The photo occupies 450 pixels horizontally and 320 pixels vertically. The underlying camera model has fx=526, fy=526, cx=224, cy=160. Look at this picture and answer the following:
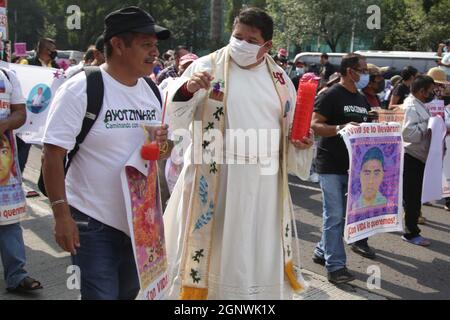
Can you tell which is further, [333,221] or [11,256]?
[333,221]

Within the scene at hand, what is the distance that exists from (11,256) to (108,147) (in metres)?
2.00

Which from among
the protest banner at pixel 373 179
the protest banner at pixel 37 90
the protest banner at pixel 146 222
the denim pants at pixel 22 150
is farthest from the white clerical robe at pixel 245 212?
the protest banner at pixel 37 90

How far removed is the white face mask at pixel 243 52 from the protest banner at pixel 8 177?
1801 millimetres

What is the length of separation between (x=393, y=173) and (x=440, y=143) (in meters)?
1.28

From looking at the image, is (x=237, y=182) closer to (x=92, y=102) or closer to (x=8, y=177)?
(x=92, y=102)

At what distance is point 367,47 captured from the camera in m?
36.9

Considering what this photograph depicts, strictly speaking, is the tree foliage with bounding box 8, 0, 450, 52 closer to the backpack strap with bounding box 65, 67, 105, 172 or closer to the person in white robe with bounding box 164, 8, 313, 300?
the person in white robe with bounding box 164, 8, 313, 300

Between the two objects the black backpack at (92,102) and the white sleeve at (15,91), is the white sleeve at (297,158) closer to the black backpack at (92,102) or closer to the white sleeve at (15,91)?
the black backpack at (92,102)

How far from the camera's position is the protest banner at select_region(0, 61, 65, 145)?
250 inches

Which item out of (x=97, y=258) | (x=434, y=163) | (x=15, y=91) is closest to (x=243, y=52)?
(x=97, y=258)

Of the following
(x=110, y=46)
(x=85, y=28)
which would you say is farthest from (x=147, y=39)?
(x=85, y=28)

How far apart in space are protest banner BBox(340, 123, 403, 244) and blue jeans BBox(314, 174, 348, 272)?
0.14 metres

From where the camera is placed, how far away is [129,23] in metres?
2.48
